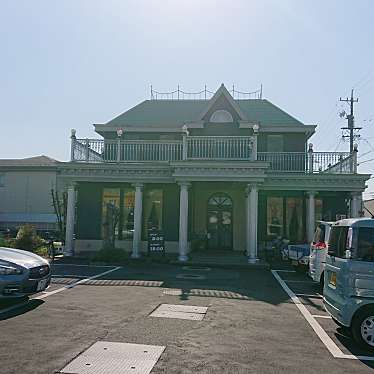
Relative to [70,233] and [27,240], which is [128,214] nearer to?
[70,233]

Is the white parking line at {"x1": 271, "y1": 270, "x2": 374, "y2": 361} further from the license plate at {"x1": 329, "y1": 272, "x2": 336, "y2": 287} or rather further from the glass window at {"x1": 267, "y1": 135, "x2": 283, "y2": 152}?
the glass window at {"x1": 267, "y1": 135, "x2": 283, "y2": 152}

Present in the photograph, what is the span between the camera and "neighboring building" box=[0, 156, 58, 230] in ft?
121

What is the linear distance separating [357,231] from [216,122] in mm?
16316

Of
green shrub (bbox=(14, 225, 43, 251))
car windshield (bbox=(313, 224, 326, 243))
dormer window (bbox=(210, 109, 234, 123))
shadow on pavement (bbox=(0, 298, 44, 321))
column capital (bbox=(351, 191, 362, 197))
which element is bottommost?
shadow on pavement (bbox=(0, 298, 44, 321))

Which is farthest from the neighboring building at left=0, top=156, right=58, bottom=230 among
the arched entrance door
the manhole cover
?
the manhole cover

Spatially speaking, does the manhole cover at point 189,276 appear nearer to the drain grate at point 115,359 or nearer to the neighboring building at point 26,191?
the drain grate at point 115,359

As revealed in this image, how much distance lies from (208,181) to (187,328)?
11.1 meters

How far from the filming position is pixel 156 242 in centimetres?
1788

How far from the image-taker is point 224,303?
9.41 metres

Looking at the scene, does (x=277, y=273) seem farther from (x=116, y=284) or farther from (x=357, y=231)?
(x=357, y=231)

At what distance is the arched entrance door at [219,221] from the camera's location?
2122cm

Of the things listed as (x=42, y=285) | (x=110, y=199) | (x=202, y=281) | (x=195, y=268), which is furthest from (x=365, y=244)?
(x=110, y=199)

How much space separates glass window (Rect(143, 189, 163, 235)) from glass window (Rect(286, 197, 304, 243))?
6.20 metres

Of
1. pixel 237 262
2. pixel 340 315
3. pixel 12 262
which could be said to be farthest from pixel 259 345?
pixel 237 262
